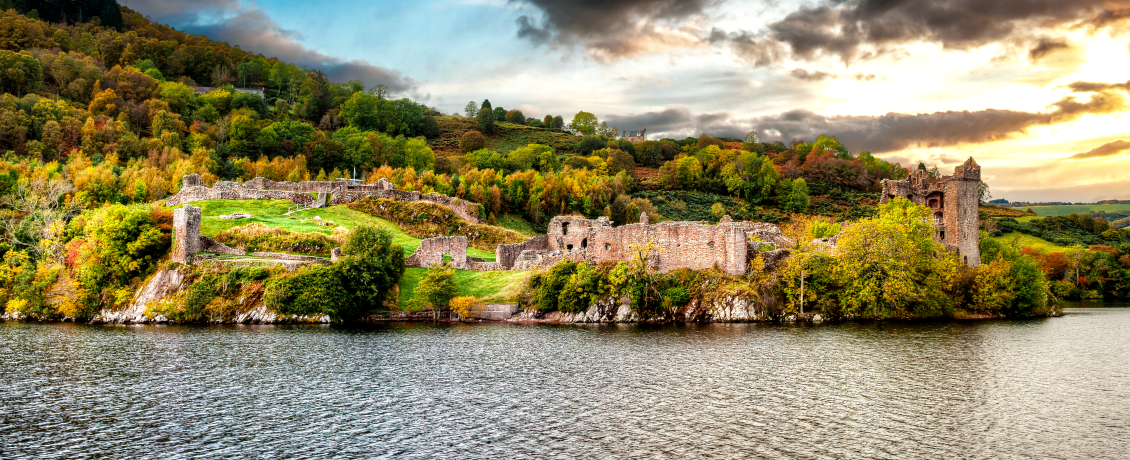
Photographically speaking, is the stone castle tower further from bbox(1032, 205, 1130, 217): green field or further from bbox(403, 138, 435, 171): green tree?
bbox(1032, 205, 1130, 217): green field

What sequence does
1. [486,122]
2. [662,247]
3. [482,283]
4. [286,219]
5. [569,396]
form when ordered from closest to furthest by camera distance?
[569,396]
[662,247]
[482,283]
[286,219]
[486,122]

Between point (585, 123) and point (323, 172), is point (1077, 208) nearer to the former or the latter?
point (585, 123)

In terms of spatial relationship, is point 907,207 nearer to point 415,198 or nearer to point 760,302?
point 760,302

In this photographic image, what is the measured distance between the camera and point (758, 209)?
114 metres

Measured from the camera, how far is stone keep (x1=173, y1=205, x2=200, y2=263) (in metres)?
51.9

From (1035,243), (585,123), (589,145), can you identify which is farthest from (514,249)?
(585,123)

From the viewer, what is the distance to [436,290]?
164 feet

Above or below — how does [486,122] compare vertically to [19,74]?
above

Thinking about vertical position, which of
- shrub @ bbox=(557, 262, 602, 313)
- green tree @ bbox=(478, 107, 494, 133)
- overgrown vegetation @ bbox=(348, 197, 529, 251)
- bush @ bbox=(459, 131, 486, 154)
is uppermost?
green tree @ bbox=(478, 107, 494, 133)

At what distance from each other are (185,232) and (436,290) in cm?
1884

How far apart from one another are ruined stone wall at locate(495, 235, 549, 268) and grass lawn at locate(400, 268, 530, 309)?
1.52 meters

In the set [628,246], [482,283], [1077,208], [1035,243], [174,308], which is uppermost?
[1077,208]

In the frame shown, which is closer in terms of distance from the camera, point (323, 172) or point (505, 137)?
point (323, 172)

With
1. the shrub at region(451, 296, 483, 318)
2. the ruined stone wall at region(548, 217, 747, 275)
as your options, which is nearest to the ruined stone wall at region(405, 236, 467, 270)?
the shrub at region(451, 296, 483, 318)
